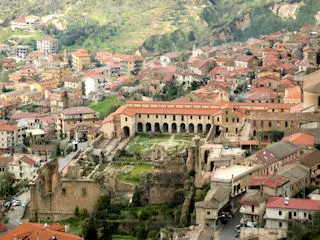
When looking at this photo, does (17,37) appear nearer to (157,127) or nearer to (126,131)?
(126,131)

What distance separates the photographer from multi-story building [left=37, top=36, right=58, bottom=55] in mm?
127688

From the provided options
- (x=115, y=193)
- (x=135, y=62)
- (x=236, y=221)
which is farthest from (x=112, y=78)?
(x=236, y=221)

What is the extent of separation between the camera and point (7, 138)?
251ft

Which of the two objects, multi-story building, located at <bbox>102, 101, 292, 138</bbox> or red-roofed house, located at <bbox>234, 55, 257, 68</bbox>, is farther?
red-roofed house, located at <bbox>234, 55, 257, 68</bbox>

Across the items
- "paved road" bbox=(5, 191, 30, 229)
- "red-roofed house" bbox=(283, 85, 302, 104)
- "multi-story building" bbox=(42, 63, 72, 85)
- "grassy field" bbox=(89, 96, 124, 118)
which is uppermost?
"multi-story building" bbox=(42, 63, 72, 85)

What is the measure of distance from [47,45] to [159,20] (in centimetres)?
2092

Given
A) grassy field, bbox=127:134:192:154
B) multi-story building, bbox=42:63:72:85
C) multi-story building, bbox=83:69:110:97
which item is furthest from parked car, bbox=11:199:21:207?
multi-story building, bbox=42:63:72:85

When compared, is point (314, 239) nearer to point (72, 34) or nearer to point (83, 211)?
point (83, 211)

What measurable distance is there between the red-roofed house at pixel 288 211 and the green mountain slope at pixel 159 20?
Answer: 7752cm

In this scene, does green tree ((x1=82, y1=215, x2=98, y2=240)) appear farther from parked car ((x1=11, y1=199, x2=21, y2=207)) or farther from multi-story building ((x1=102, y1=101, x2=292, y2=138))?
multi-story building ((x1=102, y1=101, x2=292, y2=138))

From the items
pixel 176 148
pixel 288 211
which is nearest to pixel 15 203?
pixel 176 148

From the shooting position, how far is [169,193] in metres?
50.5

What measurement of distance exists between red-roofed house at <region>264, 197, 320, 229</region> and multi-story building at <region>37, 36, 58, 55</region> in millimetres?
93182

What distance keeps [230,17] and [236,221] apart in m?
93.2
